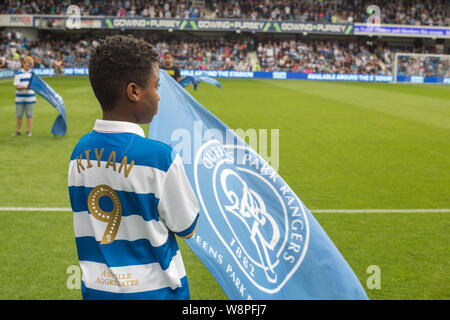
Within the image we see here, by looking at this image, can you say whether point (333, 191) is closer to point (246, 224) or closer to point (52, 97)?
point (246, 224)

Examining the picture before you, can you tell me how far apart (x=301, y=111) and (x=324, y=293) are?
1462 centimetres

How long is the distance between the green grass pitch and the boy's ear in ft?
7.82

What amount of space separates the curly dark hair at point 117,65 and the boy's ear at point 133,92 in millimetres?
14

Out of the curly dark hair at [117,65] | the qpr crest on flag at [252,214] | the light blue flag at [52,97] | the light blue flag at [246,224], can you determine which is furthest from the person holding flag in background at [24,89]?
the curly dark hair at [117,65]

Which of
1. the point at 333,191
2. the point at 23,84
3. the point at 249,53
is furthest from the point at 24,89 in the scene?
the point at 249,53

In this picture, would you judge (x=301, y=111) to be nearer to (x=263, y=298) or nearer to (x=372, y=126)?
(x=372, y=126)

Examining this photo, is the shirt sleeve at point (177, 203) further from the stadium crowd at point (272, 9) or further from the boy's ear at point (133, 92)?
the stadium crowd at point (272, 9)

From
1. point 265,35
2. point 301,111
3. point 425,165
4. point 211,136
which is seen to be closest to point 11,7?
point 265,35

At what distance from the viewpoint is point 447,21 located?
4722 cm

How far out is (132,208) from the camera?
5.74ft

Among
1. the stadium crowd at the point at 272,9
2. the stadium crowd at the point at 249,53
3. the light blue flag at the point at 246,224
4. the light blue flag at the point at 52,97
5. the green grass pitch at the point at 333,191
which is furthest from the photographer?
the stadium crowd at the point at 272,9

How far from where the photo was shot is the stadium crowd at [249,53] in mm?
42000

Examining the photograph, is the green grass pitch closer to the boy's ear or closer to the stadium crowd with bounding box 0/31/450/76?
the boy's ear

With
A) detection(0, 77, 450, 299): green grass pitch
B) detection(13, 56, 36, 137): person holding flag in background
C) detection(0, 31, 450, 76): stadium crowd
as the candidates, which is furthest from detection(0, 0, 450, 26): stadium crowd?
detection(13, 56, 36, 137): person holding flag in background
